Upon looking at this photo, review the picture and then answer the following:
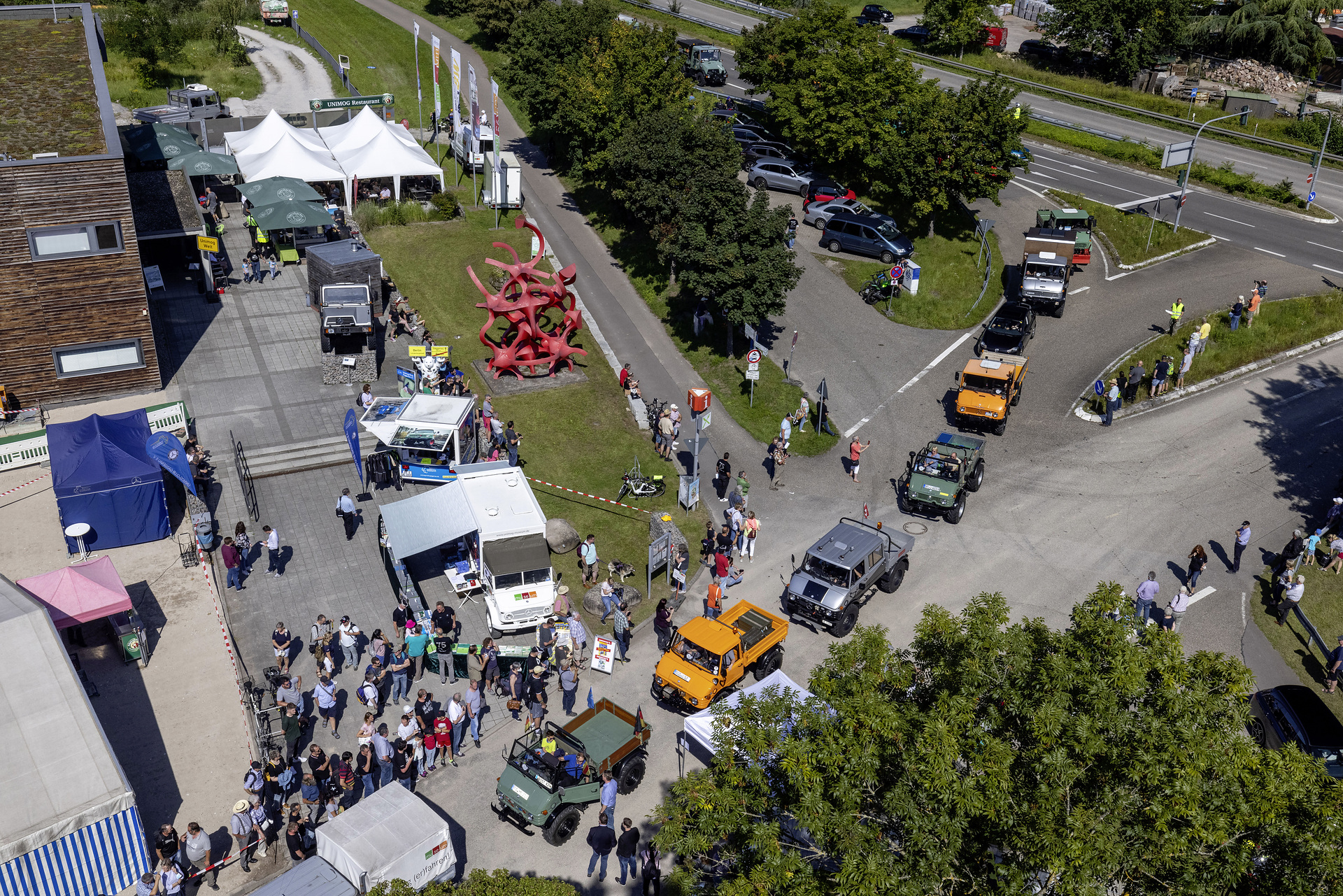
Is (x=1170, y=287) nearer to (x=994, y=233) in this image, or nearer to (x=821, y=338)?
(x=994, y=233)

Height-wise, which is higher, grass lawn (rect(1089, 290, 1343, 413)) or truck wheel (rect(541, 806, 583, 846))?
grass lawn (rect(1089, 290, 1343, 413))

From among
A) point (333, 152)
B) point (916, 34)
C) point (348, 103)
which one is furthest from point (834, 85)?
point (916, 34)

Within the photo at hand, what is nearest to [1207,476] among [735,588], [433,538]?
[735,588]

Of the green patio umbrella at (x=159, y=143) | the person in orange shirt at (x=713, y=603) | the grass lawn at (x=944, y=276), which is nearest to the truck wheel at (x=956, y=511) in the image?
the person in orange shirt at (x=713, y=603)

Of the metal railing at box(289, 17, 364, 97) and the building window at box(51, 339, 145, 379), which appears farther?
the metal railing at box(289, 17, 364, 97)

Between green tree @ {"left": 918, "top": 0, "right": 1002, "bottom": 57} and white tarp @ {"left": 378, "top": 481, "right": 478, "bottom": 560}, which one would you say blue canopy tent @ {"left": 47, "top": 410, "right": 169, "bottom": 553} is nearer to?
white tarp @ {"left": 378, "top": 481, "right": 478, "bottom": 560}

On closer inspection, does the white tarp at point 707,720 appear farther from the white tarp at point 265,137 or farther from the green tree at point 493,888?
the white tarp at point 265,137

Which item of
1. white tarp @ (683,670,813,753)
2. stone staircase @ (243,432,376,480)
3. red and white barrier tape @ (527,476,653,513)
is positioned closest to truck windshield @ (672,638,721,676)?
white tarp @ (683,670,813,753)
